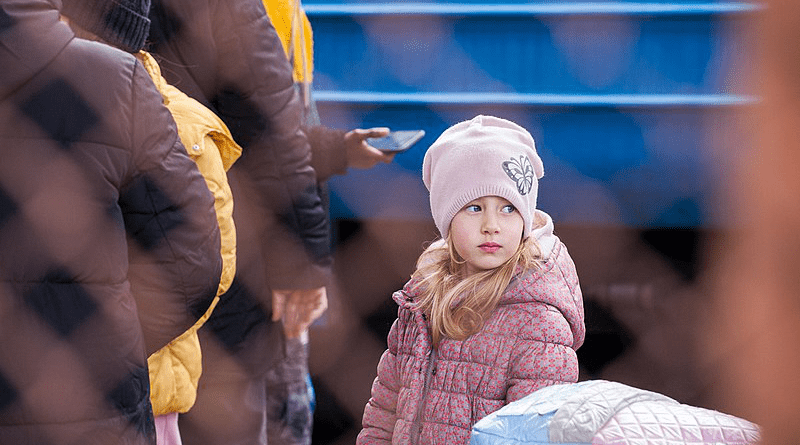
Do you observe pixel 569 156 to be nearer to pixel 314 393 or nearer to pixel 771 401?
pixel 314 393

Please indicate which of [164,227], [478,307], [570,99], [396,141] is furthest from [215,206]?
[570,99]

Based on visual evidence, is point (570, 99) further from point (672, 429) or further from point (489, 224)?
point (672, 429)

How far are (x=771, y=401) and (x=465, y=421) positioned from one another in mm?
954

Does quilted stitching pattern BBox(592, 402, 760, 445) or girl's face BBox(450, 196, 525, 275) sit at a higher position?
quilted stitching pattern BBox(592, 402, 760, 445)

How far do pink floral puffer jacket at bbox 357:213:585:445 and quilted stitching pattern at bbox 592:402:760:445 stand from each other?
398 millimetres

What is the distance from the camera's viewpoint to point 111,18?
1.25m

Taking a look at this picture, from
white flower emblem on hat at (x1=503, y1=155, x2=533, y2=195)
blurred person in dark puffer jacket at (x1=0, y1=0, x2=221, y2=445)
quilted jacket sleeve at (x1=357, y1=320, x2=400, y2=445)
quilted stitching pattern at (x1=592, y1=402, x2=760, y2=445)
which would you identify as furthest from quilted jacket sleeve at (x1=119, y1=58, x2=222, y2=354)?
quilted stitching pattern at (x1=592, y1=402, x2=760, y2=445)

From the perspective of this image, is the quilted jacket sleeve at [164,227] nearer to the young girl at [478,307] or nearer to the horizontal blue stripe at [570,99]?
the young girl at [478,307]

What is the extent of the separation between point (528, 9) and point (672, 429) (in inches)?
60.2

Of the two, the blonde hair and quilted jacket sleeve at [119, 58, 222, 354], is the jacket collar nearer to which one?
quilted jacket sleeve at [119, 58, 222, 354]

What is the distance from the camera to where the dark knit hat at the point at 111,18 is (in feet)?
4.06

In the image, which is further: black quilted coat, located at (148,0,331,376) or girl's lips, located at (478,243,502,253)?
black quilted coat, located at (148,0,331,376)

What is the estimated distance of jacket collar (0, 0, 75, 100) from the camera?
3.48 ft

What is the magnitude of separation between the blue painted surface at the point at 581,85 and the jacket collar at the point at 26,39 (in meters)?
1.19
